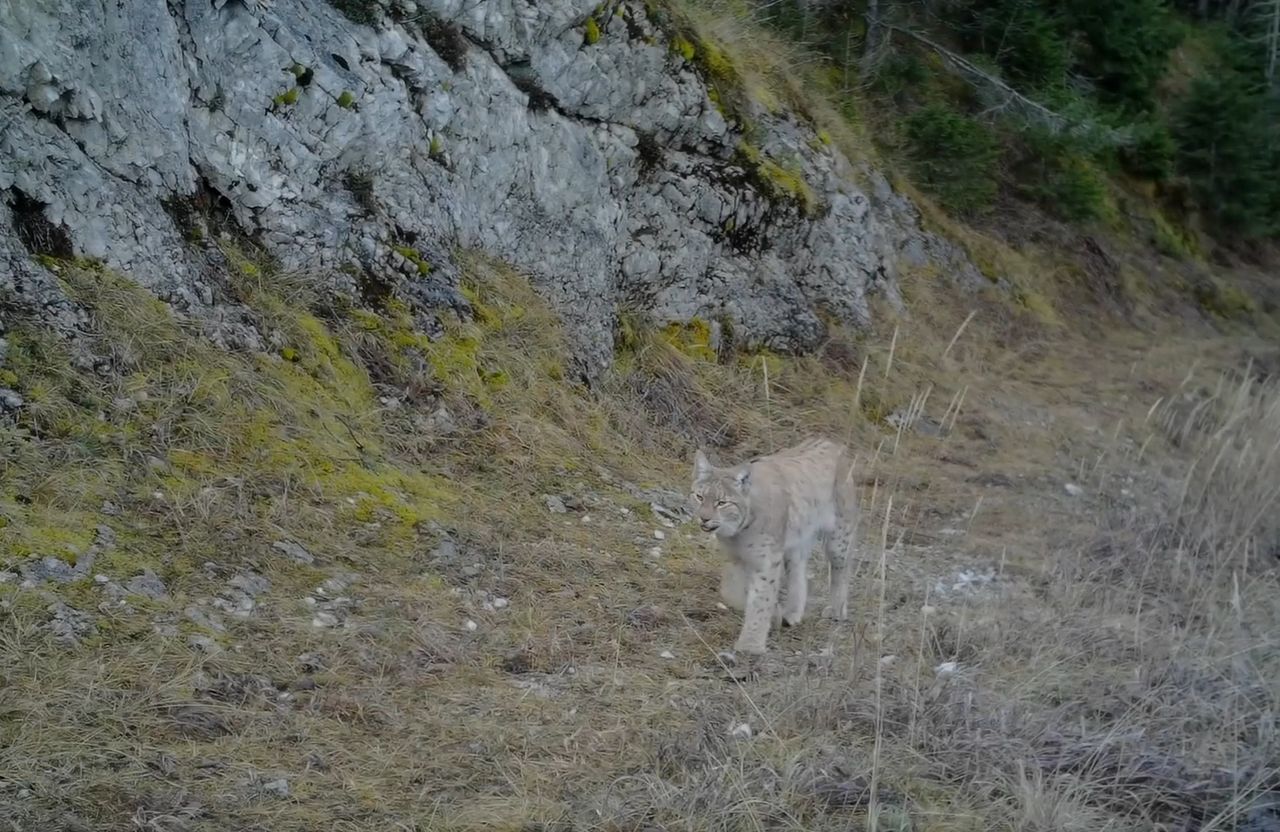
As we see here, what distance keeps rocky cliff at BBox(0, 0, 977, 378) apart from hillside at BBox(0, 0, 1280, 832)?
0.03 meters

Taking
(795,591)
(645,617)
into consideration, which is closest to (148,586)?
(645,617)

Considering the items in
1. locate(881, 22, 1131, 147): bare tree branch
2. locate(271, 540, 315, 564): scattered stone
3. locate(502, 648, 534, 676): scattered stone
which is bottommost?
locate(271, 540, 315, 564): scattered stone

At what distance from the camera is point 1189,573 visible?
7203 mm

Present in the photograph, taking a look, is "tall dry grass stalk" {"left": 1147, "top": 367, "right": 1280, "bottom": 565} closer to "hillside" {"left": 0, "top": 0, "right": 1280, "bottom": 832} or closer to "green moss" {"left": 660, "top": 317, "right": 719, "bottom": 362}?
"hillside" {"left": 0, "top": 0, "right": 1280, "bottom": 832}

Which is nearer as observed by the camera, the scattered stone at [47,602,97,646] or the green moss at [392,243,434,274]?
the scattered stone at [47,602,97,646]

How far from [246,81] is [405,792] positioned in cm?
510

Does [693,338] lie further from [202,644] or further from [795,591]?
[202,644]

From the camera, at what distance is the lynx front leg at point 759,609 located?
19.8 feet

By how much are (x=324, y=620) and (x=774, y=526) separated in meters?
2.36

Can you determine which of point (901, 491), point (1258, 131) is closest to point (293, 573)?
point (901, 491)

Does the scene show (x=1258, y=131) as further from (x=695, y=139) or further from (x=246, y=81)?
(x=246, y=81)

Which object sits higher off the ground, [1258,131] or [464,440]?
[1258,131]

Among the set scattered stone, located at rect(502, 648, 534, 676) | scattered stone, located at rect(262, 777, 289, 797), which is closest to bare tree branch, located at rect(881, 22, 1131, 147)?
scattered stone, located at rect(502, 648, 534, 676)

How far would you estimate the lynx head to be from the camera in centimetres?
615
